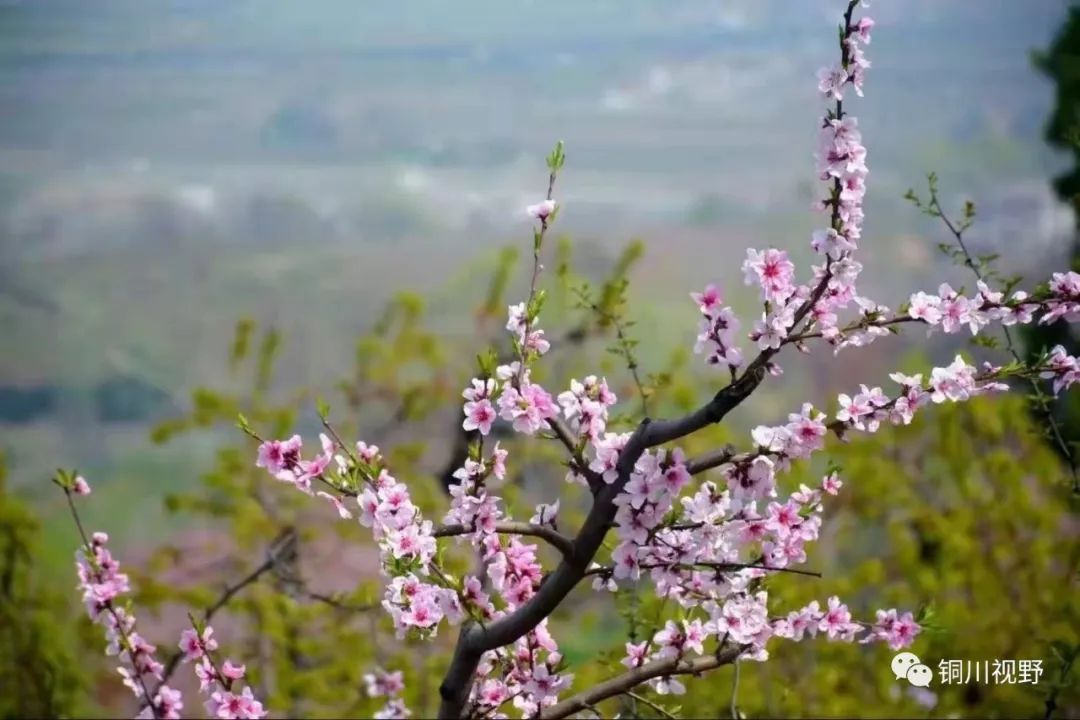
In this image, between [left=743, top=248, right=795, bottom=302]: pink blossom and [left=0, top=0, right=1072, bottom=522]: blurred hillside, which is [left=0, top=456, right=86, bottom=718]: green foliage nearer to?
[left=0, top=0, right=1072, bottom=522]: blurred hillside

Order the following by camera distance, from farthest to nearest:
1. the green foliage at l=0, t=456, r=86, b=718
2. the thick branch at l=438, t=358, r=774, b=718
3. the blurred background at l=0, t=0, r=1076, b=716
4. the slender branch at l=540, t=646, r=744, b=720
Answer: the blurred background at l=0, t=0, r=1076, b=716 < the green foliage at l=0, t=456, r=86, b=718 < the slender branch at l=540, t=646, r=744, b=720 < the thick branch at l=438, t=358, r=774, b=718

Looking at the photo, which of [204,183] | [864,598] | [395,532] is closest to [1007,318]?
[395,532]

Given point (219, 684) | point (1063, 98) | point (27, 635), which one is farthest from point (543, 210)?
point (1063, 98)

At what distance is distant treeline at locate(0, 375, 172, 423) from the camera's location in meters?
2.29

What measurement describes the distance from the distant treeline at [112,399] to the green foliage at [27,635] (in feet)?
1.13

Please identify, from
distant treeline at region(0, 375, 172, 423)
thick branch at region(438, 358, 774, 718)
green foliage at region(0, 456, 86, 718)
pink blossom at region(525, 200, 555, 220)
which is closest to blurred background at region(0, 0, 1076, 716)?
distant treeline at region(0, 375, 172, 423)

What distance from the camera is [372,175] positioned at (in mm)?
2295

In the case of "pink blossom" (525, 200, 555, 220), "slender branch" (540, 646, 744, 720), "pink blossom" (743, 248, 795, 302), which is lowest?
"slender branch" (540, 646, 744, 720)

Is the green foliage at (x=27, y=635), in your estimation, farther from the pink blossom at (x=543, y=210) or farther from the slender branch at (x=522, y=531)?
the pink blossom at (x=543, y=210)

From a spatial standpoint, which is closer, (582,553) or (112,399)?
(582,553)

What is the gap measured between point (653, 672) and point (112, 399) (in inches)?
66.0

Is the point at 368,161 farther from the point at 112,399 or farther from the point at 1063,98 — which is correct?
the point at 1063,98

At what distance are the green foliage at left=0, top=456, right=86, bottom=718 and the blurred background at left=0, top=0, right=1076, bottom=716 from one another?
0.85ft

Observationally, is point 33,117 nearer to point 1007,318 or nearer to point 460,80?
point 460,80
